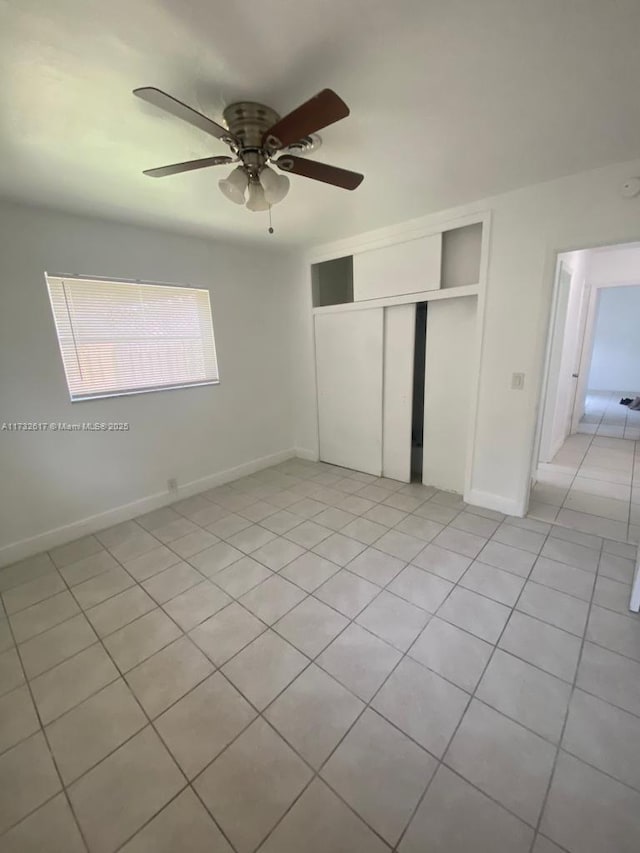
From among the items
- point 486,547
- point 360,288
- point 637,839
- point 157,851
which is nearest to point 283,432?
point 360,288

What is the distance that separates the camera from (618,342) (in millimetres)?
7539

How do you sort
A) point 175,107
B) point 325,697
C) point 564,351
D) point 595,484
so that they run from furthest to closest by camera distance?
point 564,351
point 595,484
point 325,697
point 175,107

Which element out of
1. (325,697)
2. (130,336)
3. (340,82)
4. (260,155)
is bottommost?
(325,697)

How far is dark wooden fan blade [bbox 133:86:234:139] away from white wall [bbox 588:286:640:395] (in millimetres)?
8596

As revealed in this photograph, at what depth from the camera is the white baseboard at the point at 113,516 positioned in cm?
252

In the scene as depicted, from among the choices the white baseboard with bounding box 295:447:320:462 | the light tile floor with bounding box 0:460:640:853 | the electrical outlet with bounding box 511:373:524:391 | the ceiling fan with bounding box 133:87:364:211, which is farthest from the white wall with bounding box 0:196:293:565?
the electrical outlet with bounding box 511:373:524:391

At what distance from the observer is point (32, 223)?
2.34m

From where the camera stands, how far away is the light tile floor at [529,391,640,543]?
2709 millimetres

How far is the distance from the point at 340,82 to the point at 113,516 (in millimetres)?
3259

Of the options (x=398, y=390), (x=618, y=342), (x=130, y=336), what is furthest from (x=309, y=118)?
(x=618, y=342)

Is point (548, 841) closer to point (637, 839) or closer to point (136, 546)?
point (637, 839)

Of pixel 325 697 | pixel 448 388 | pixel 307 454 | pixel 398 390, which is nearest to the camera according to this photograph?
pixel 325 697

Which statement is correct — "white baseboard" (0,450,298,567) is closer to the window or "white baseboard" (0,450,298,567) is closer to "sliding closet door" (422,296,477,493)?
the window

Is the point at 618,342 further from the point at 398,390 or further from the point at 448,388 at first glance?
the point at 398,390
